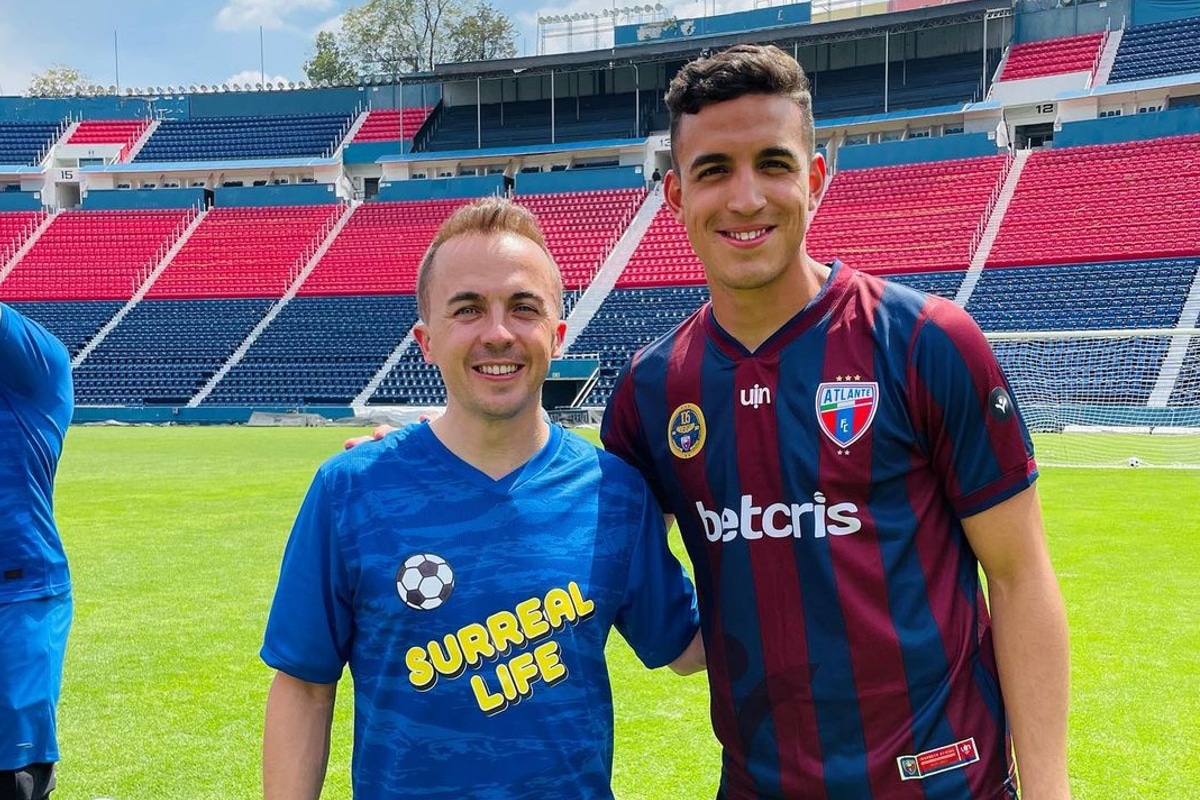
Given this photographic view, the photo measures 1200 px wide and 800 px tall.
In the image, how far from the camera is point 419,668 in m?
1.84

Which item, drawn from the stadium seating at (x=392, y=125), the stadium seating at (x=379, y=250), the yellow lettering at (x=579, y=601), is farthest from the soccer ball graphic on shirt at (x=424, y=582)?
the stadium seating at (x=392, y=125)

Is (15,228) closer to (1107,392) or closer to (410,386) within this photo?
(410,386)

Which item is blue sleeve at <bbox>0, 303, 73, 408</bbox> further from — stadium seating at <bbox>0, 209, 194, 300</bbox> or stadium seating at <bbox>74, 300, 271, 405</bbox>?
stadium seating at <bbox>0, 209, 194, 300</bbox>

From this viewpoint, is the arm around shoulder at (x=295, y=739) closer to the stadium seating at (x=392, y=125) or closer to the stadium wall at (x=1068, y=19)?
the stadium wall at (x=1068, y=19)

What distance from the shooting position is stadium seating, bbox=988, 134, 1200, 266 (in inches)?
1023

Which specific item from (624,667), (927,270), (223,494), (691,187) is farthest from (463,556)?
(927,270)

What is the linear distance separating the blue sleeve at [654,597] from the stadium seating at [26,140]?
50.6 m

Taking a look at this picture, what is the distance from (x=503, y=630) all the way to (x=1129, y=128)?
34.0 metres

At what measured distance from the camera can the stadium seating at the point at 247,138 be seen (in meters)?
43.5

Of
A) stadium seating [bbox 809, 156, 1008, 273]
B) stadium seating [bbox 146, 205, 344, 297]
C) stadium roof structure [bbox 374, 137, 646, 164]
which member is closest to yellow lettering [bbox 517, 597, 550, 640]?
stadium seating [bbox 809, 156, 1008, 273]

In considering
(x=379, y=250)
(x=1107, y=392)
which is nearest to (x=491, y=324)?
(x=1107, y=392)

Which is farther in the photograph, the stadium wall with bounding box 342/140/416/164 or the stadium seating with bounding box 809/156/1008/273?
the stadium wall with bounding box 342/140/416/164

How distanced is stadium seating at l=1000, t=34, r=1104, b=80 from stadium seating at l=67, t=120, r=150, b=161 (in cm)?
3748

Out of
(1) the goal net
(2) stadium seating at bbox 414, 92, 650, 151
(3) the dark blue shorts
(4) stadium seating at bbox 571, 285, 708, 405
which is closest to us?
(3) the dark blue shorts
